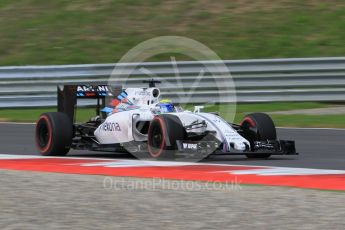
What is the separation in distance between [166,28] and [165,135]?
13.8m

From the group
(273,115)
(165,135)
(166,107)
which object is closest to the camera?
(165,135)

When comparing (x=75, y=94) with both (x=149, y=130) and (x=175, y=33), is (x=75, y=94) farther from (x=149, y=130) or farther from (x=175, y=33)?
Result: (x=175, y=33)

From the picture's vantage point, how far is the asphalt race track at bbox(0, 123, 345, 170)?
11.7 meters

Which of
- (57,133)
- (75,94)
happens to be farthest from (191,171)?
(75,94)

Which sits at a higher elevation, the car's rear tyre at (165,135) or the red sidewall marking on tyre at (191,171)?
the car's rear tyre at (165,135)

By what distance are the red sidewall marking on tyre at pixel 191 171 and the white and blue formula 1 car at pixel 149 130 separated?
417 millimetres

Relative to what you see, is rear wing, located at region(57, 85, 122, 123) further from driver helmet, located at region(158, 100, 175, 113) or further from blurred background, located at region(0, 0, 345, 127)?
blurred background, located at region(0, 0, 345, 127)

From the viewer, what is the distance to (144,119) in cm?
1223

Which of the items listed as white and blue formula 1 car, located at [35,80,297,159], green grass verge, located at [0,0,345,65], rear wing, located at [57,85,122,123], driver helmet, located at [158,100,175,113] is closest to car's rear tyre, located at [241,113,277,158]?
white and blue formula 1 car, located at [35,80,297,159]

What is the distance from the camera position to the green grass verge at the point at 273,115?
1753 centimetres

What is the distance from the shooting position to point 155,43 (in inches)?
940

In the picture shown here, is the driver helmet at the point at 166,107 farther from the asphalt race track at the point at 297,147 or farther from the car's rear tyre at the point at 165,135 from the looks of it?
the asphalt race track at the point at 297,147

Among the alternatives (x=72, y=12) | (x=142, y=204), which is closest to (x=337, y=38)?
(x=72, y=12)

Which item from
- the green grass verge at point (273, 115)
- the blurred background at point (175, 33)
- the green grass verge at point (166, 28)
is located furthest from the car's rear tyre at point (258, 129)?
the green grass verge at point (166, 28)
